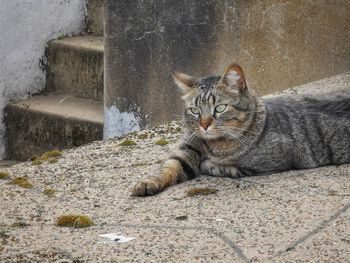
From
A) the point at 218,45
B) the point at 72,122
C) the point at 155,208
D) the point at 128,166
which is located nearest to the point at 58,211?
the point at 155,208

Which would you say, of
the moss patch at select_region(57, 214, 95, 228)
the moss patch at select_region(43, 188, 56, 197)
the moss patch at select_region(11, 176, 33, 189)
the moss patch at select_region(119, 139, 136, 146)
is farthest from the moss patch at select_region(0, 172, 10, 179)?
the moss patch at select_region(57, 214, 95, 228)

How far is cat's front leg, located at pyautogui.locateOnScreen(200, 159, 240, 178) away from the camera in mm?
4566

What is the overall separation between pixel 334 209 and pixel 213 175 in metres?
0.88

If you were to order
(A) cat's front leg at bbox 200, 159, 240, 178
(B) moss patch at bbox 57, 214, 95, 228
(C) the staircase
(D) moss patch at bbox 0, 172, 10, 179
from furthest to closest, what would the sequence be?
(C) the staircase, (D) moss patch at bbox 0, 172, 10, 179, (A) cat's front leg at bbox 200, 159, 240, 178, (B) moss patch at bbox 57, 214, 95, 228

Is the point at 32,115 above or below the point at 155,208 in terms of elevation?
below

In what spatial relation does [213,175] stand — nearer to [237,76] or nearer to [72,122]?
[237,76]

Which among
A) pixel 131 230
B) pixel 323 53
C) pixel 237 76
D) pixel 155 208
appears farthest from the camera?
pixel 323 53

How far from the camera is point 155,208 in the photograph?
4164 mm

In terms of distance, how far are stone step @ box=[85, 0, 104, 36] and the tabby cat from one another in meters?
3.63

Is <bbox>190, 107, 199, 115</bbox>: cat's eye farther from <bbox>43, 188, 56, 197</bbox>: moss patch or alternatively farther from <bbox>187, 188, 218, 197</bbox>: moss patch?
<bbox>43, 188, 56, 197</bbox>: moss patch

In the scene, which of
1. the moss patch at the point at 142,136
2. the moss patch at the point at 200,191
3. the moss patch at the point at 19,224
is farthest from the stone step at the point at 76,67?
the moss patch at the point at 19,224

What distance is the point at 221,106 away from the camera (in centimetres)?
444

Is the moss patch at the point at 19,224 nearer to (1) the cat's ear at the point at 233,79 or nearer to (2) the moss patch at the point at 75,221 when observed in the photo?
(2) the moss patch at the point at 75,221

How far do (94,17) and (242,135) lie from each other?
4.01m
